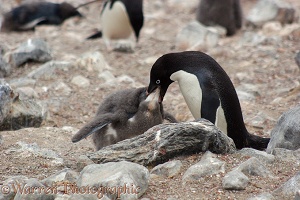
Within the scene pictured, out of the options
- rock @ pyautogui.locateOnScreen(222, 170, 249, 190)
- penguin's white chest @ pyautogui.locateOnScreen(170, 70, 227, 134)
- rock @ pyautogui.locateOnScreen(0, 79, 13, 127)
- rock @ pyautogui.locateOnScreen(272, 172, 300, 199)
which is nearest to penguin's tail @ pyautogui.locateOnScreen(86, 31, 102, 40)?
rock @ pyautogui.locateOnScreen(0, 79, 13, 127)

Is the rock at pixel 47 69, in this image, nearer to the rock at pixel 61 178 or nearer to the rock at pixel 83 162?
the rock at pixel 83 162

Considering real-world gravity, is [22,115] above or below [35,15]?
above

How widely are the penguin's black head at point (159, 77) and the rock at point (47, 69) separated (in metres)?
2.33

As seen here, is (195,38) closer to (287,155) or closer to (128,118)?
(128,118)

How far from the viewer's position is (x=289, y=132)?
173 inches

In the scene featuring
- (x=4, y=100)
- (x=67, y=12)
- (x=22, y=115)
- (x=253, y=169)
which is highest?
(x=253, y=169)

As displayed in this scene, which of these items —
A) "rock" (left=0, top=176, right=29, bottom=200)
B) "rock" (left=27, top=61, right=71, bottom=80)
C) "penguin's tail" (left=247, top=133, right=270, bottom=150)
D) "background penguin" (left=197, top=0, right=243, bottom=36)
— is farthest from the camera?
"background penguin" (left=197, top=0, right=243, bottom=36)

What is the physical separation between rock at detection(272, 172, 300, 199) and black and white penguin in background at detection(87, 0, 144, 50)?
649 centimetres

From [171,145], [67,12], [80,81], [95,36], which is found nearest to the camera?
[171,145]

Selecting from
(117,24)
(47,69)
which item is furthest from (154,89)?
(117,24)

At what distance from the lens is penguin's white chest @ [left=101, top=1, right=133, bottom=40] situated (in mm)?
10047

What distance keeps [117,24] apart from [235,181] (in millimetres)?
6677

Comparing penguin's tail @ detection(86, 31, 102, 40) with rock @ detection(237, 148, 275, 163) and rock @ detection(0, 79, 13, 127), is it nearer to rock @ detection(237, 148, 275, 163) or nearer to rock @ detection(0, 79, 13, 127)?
rock @ detection(0, 79, 13, 127)

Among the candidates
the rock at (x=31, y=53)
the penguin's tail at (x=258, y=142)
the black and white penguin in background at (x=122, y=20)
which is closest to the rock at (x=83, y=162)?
the penguin's tail at (x=258, y=142)
